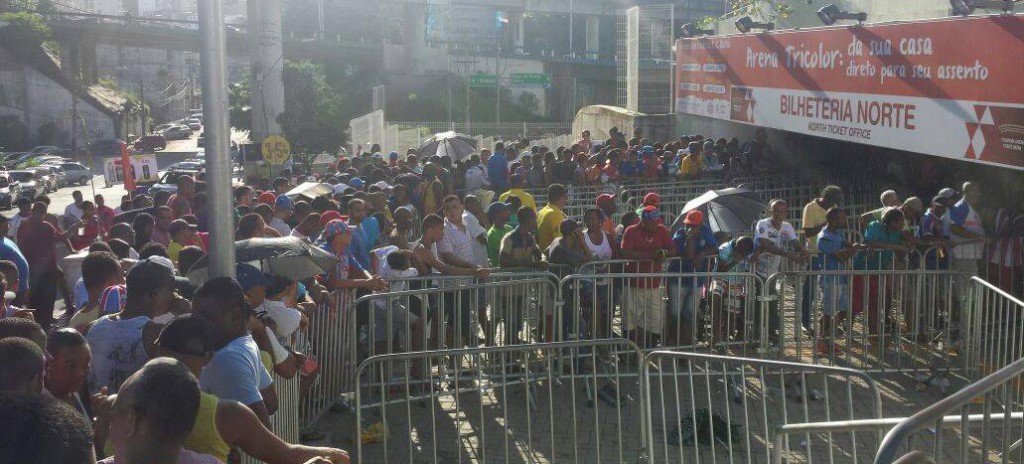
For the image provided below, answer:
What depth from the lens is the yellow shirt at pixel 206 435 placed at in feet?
13.3

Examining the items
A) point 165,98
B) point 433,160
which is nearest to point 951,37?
point 433,160

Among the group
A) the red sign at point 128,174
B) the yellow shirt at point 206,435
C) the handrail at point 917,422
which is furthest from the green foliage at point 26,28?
the handrail at point 917,422

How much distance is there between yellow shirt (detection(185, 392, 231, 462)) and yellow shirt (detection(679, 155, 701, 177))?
53.7 feet

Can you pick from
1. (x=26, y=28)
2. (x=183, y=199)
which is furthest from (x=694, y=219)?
(x=26, y=28)

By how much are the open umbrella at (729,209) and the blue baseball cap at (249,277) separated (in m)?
5.67

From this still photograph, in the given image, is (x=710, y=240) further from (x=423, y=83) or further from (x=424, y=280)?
(x=423, y=83)

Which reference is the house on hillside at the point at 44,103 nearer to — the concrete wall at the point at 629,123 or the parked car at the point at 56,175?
the parked car at the point at 56,175

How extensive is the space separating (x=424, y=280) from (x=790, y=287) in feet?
13.0

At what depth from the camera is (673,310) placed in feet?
31.8

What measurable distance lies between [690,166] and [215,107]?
620 inches

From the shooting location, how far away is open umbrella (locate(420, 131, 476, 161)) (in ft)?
70.1

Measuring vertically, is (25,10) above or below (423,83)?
above

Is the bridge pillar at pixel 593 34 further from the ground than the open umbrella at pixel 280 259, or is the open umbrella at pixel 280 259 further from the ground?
the bridge pillar at pixel 593 34

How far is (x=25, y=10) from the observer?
244 feet
